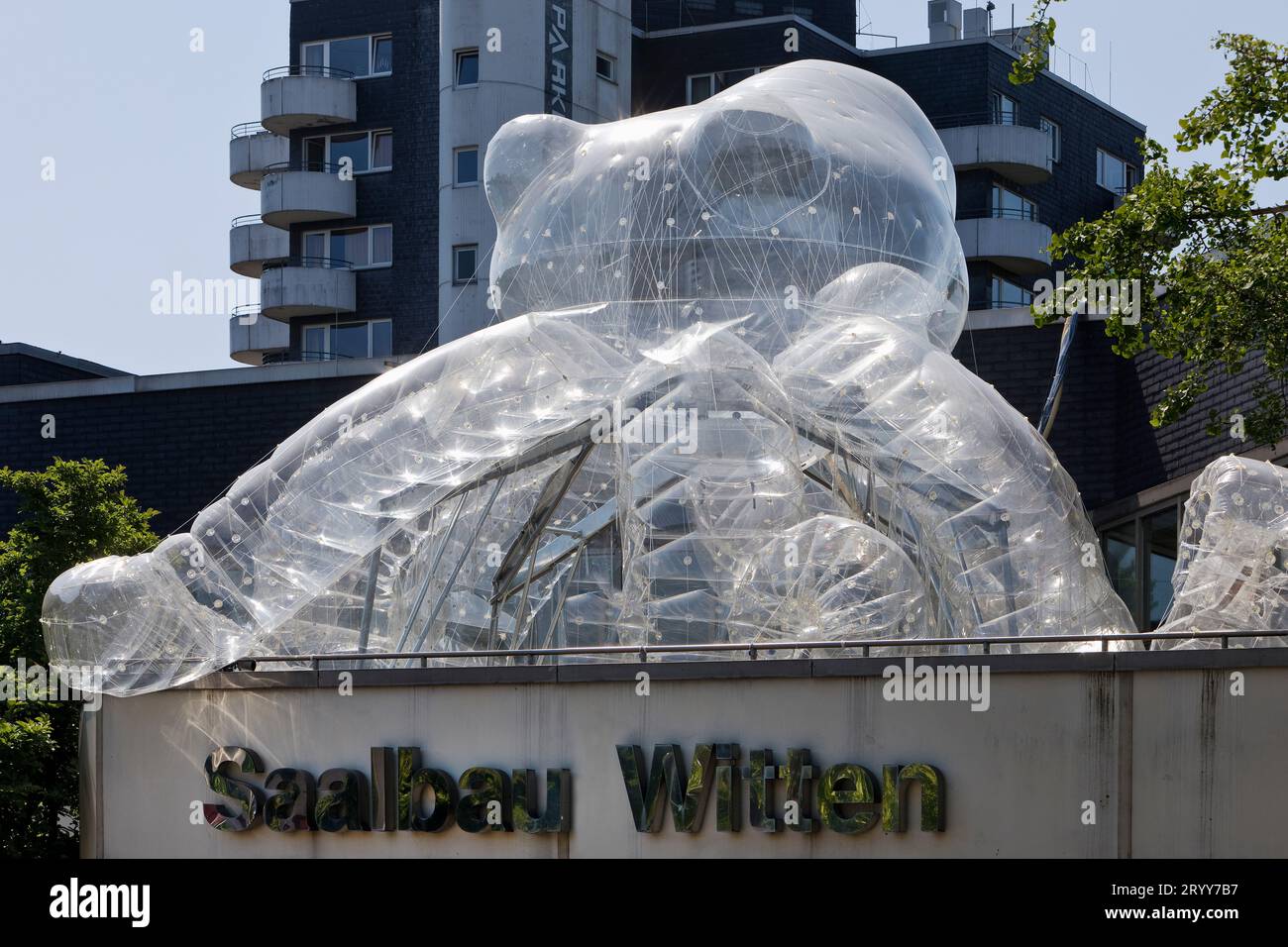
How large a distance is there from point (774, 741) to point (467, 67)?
35155mm

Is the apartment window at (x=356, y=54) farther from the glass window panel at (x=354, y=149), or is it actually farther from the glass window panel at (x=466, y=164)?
the glass window panel at (x=466, y=164)

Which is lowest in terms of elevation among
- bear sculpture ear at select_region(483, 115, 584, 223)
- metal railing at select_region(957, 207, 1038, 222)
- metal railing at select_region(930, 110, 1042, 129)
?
bear sculpture ear at select_region(483, 115, 584, 223)

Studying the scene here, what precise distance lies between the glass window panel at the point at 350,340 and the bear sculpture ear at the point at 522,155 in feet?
106

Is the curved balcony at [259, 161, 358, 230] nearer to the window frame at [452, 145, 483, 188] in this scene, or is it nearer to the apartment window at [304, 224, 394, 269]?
the apartment window at [304, 224, 394, 269]

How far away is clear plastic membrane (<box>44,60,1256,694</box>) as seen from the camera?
16.8 metres

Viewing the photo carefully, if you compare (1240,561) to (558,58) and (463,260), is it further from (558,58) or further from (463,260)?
(558,58)

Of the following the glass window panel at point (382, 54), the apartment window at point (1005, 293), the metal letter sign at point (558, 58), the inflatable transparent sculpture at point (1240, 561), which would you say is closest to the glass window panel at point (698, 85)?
the metal letter sign at point (558, 58)

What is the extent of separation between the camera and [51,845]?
2191 centimetres


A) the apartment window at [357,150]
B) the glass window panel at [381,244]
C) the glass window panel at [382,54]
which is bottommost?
the glass window panel at [381,244]

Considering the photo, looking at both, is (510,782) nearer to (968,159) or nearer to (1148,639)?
(1148,639)

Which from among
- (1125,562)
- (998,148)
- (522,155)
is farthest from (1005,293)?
(522,155)

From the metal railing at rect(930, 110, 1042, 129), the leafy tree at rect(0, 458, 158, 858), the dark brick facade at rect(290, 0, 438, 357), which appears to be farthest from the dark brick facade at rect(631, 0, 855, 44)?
the leafy tree at rect(0, 458, 158, 858)

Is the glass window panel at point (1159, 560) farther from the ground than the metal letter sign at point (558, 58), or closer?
closer

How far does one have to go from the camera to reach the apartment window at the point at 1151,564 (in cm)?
2519
